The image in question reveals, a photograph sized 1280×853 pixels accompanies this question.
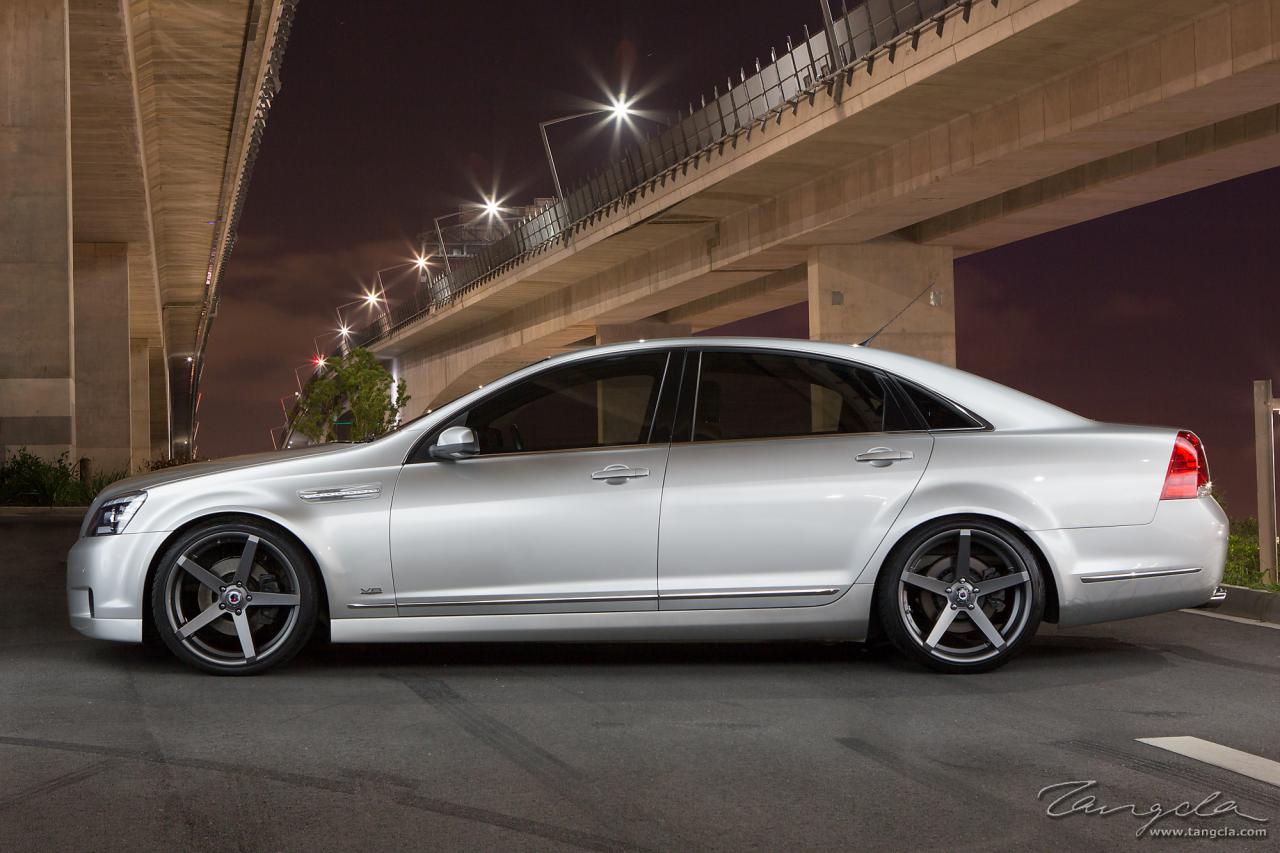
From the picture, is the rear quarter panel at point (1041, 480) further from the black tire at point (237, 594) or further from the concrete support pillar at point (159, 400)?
the concrete support pillar at point (159, 400)

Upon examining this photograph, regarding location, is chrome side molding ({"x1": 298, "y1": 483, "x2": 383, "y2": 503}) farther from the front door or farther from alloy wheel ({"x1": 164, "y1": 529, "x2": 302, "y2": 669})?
alloy wheel ({"x1": 164, "y1": 529, "x2": 302, "y2": 669})

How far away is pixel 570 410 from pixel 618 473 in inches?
18.6

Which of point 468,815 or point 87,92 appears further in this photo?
point 87,92

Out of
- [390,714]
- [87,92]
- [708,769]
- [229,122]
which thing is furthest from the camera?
[229,122]

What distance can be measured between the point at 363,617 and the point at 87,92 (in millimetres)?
25425

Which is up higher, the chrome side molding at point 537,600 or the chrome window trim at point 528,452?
the chrome window trim at point 528,452

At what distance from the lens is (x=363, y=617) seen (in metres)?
6.50

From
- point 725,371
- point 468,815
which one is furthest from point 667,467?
point 468,815

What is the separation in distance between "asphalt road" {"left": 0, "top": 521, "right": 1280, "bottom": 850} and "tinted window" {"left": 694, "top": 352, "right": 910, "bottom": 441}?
1.14 metres

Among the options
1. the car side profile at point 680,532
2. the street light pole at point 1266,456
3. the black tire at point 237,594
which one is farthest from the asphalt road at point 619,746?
the street light pole at point 1266,456

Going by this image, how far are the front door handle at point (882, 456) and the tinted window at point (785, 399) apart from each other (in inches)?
5.3

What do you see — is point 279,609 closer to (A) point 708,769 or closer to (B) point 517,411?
(B) point 517,411

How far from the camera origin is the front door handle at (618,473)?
6520 mm

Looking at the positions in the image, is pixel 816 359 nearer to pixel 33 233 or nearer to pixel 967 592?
pixel 967 592
